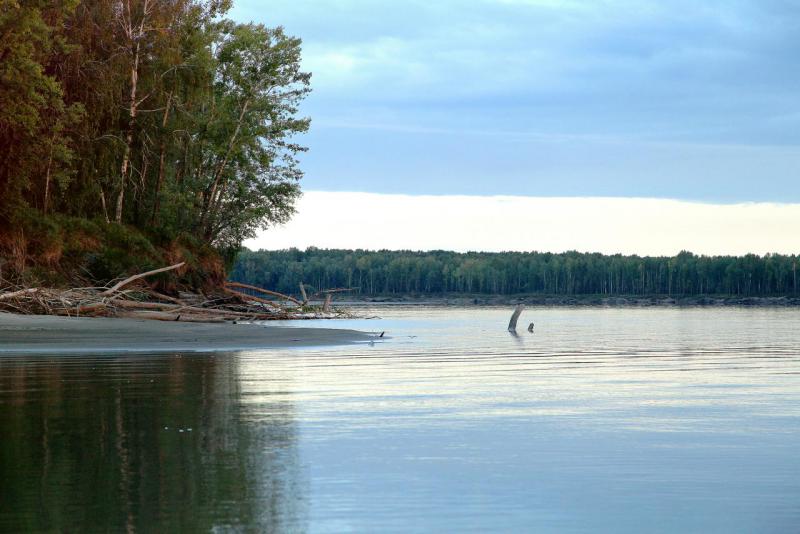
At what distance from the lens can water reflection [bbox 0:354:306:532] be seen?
796 cm

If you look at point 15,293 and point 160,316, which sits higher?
point 15,293

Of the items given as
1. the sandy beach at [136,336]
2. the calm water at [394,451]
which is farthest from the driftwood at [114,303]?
the calm water at [394,451]

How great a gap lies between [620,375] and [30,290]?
22848 millimetres

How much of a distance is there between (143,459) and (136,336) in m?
23.1

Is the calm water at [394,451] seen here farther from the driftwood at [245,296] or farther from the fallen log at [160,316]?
the driftwood at [245,296]

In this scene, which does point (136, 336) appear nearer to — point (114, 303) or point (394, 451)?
point (114, 303)

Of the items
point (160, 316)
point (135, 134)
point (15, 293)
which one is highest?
point (135, 134)

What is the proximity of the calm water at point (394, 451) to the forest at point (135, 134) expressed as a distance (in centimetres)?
2264

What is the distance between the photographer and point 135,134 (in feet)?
170

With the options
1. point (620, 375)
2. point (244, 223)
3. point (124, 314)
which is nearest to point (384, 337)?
point (124, 314)

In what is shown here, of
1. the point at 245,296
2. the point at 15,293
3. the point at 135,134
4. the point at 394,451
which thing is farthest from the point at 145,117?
the point at 394,451

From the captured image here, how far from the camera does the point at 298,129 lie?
66062mm

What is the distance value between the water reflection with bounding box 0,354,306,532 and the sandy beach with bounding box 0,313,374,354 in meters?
11.4

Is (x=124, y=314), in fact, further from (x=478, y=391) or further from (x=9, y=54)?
(x=478, y=391)
